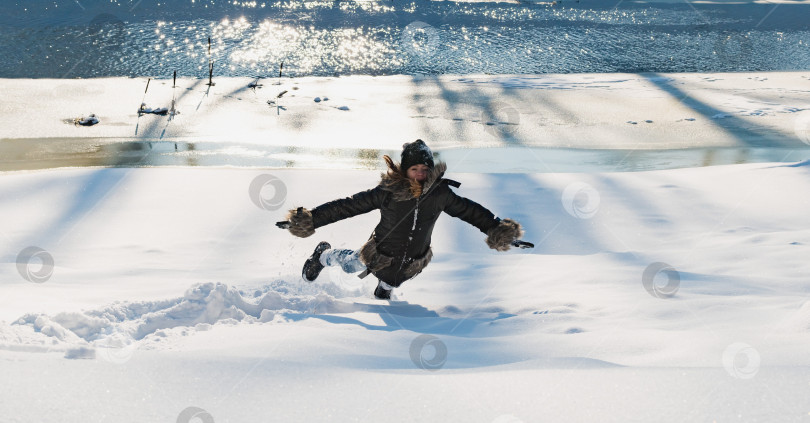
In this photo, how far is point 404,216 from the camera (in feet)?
10.5

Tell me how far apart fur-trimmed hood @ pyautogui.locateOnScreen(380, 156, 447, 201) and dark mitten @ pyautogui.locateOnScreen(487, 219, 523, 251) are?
0.39m

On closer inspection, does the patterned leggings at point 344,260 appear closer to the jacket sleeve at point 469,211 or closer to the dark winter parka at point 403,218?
the dark winter parka at point 403,218

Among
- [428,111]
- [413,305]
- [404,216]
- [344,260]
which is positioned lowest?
[413,305]

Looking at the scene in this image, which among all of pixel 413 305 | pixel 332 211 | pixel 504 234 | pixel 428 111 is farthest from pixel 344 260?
pixel 428 111

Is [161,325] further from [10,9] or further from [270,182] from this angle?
[10,9]

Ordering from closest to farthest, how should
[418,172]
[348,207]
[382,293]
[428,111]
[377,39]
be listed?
1. [418,172]
2. [348,207]
3. [382,293]
4. [428,111]
5. [377,39]

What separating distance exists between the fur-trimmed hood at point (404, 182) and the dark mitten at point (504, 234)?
0.39m

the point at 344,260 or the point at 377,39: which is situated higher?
the point at 377,39

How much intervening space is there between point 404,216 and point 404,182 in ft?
0.80

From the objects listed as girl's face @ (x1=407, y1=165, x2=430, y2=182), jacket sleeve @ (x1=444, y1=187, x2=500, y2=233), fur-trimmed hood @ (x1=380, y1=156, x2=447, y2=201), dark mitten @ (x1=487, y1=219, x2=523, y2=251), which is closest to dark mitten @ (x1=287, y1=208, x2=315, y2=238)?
fur-trimmed hood @ (x1=380, y1=156, x2=447, y2=201)

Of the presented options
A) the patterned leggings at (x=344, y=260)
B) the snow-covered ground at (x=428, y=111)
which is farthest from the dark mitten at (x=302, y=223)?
the snow-covered ground at (x=428, y=111)

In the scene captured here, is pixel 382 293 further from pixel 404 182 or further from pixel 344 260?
pixel 404 182

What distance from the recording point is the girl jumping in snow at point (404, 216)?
3031 millimetres

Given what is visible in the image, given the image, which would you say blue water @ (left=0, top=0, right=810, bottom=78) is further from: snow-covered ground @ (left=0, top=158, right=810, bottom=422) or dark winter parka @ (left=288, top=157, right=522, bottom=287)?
dark winter parka @ (left=288, top=157, right=522, bottom=287)
